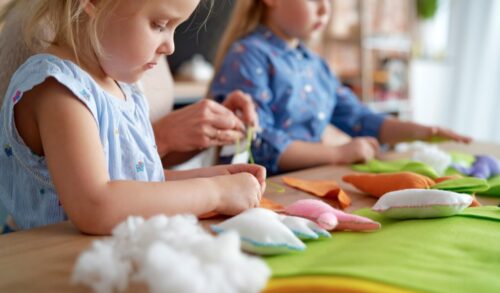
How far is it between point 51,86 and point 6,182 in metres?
0.22

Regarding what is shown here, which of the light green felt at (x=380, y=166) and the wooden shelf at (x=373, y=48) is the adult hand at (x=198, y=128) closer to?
the light green felt at (x=380, y=166)

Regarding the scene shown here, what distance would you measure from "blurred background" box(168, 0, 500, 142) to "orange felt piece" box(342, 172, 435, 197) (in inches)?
80.8

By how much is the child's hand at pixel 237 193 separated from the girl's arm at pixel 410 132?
0.84 meters

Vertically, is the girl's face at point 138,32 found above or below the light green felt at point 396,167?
above

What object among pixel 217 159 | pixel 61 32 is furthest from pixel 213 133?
pixel 61 32

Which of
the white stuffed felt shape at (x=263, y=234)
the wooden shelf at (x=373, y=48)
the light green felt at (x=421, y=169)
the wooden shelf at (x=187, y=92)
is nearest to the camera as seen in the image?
the white stuffed felt shape at (x=263, y=234)

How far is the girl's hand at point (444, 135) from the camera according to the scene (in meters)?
1.40

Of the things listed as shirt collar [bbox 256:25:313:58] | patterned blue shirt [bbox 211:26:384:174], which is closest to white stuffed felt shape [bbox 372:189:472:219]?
patterned blue shirt [bbox 211:26:384:174]

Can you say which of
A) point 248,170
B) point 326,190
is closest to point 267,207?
point 248,170

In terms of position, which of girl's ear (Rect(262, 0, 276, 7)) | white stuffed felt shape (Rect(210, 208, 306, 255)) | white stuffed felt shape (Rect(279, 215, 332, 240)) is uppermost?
girl's ear (Rect(262, 0, 276, 7))

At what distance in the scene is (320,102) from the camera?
1562mm

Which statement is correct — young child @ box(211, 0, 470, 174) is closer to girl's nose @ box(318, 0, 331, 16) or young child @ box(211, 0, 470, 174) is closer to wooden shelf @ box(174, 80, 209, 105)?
girl's nose @ box(318, 0, 331, 16)

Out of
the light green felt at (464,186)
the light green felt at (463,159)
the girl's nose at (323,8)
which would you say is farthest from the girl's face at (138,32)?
the girl's nose at (323,8)

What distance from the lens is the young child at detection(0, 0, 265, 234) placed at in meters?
0.62
